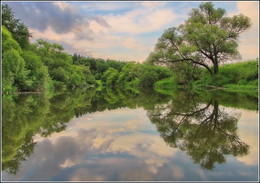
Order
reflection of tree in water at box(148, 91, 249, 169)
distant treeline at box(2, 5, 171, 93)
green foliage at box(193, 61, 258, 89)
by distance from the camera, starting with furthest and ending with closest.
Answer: green foliage at box(193, 61, 258, 89) < distant treeline at box(2, 5, 171, 93) < reflection of tree in water at box(148, 91, 249, 169)

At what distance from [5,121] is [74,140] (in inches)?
152

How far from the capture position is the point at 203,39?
39.8m

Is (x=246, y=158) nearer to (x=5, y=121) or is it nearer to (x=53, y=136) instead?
(x=53, y=136)

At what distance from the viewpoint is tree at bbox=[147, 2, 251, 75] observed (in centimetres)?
4003

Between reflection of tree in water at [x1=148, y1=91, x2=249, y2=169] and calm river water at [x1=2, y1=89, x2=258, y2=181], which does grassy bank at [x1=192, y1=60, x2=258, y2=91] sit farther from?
calm river water at [x1=2, y1=89, x2=258, y2=181]

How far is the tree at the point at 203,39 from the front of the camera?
1576 inches

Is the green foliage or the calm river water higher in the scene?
the green foliage

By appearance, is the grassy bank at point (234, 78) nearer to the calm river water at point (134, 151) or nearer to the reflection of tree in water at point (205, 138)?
the reflection of tree in water at point (205, 138)

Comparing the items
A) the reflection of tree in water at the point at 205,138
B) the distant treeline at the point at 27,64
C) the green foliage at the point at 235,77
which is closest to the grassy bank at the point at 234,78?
the green foliage at the point at 235,77

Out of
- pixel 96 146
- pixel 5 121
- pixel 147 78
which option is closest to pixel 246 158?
pixel 96 146

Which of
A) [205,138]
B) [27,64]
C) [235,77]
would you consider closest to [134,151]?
[205,138]

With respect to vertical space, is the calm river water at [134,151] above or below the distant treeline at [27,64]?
below

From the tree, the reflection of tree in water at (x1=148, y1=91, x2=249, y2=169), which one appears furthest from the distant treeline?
the reflection of tree in water at (x1=148, y1=91, x2=249, y2=169)

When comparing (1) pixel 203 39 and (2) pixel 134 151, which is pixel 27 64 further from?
(2) pixel 134 151
